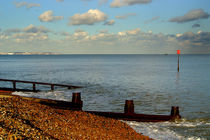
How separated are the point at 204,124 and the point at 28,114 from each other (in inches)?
462

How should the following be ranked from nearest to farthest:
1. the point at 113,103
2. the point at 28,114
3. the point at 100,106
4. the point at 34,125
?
the point at 34,125 → the point at 28,114 → the point at 100,106 → the point at 113,103

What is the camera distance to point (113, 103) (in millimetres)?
20188

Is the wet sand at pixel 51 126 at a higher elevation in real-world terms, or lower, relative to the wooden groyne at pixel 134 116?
higher

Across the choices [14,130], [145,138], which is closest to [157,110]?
[145,138]

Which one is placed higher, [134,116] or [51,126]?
[51,126]

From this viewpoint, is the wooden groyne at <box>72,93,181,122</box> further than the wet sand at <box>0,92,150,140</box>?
Yes

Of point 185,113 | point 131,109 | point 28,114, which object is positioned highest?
point 28,114

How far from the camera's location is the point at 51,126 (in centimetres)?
820

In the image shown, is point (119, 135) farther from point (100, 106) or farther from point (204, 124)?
point (100, 106)

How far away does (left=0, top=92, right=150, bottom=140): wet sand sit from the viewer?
6715 millimetres

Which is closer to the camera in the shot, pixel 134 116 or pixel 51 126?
pixel 51 126

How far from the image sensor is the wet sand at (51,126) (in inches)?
264

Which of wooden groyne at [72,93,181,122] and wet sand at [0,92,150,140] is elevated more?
wet sand at [0,92,150,140]

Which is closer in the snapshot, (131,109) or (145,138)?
Answer: (145,138)
